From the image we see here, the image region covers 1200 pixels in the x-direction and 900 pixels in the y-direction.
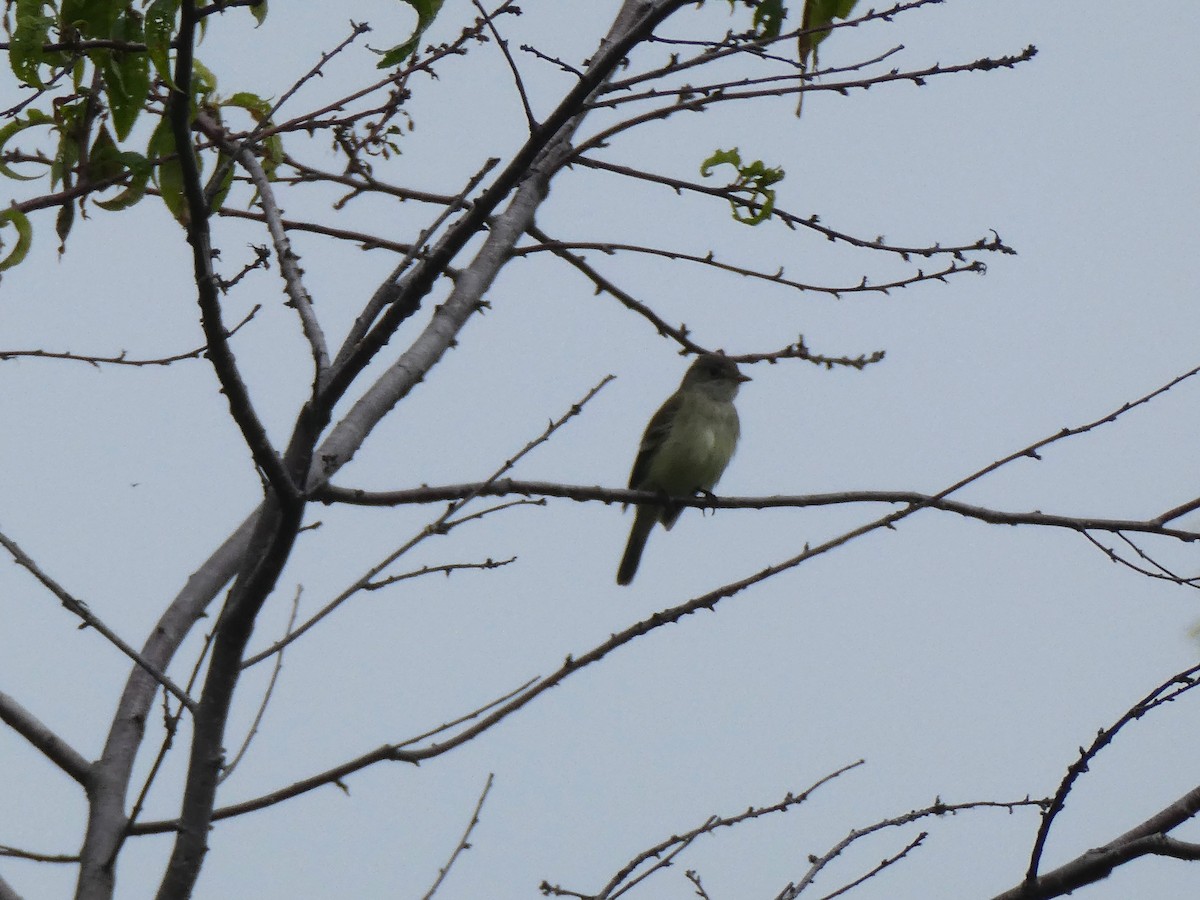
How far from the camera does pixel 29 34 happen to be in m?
2.98

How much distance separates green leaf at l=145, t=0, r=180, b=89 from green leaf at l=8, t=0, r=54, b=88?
54 centimetres

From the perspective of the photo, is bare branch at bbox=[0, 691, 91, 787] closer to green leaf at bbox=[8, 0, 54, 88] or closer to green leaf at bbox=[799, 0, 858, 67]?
green leaf at bbox=[8, 0, 54, 88]

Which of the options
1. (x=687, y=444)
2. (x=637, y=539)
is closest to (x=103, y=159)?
(x=687, y=444)

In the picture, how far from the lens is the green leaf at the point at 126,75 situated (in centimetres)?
281

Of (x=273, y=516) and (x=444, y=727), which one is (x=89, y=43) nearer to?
(x=273, y=516)

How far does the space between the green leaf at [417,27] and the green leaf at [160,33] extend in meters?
0.52

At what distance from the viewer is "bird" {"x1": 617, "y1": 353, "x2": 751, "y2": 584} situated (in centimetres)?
786

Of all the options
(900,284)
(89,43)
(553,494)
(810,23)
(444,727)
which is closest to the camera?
(89,43)

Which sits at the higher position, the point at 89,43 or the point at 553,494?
the point at 89,43

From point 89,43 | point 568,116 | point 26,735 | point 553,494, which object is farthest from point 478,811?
point 89,43

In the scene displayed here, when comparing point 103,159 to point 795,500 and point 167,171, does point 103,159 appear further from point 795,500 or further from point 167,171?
point 795,500

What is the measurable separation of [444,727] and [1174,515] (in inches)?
78.9

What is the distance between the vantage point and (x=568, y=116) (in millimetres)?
2855

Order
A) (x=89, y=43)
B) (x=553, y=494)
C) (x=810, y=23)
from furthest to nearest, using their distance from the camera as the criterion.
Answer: (x=553, y=494)
(x=810, y=23)
(x=89, y=43)
